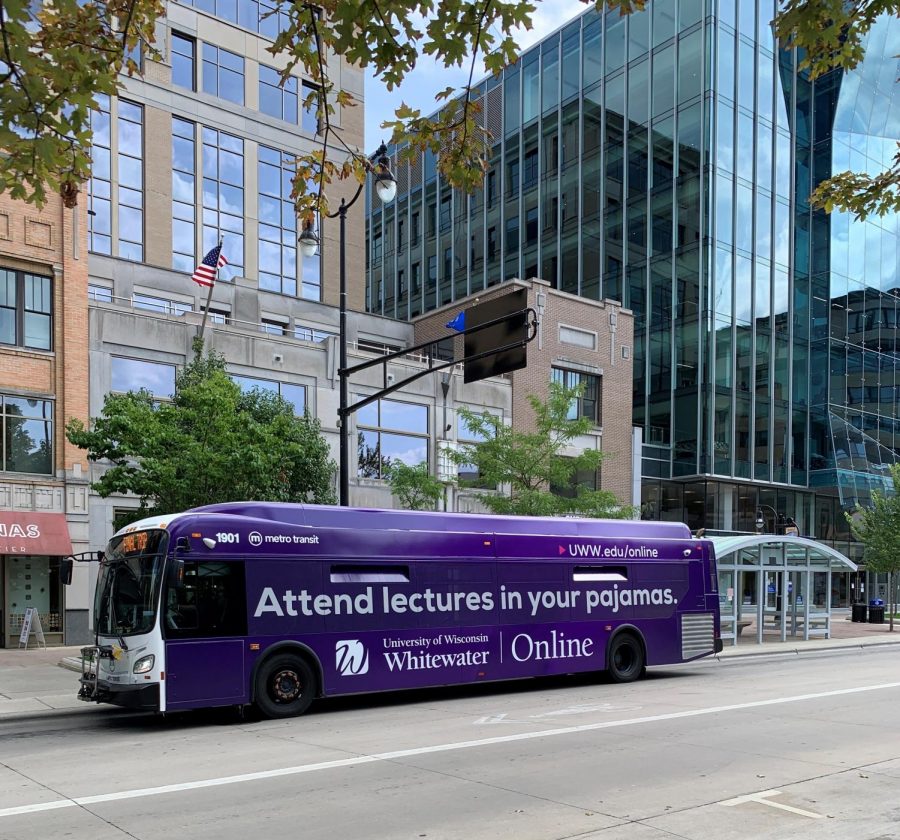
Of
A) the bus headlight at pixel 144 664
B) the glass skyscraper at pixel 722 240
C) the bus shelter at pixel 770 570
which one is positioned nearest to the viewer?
the bus headlight at pixel 144 664

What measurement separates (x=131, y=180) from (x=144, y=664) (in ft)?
97.9

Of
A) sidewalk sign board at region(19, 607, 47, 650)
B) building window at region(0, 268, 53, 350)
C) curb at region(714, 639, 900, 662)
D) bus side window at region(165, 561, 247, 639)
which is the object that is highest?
building window at region(0, 268, 53, 350)

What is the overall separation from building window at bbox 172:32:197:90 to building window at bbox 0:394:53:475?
63.6 ft

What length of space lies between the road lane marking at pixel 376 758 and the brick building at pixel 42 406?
16.4 meters

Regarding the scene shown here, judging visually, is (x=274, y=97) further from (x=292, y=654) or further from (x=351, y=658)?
(x=292, y=654)

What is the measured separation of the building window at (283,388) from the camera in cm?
2914

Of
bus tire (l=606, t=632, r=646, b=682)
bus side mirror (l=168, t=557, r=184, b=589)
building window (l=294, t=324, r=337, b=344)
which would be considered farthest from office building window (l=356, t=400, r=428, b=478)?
bus side mirror (l=168, t=557, r=184, b=589)

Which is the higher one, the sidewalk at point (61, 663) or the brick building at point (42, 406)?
the brick building at point (42, 406)

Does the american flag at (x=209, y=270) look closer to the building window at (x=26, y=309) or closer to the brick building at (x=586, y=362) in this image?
the building window at (x=26, y=309)

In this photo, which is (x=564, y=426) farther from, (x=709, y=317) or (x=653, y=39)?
(x=653, y=39)

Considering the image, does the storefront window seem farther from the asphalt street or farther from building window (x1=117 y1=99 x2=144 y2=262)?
building window (x1=117 y1=99 x2=144 y2=262)

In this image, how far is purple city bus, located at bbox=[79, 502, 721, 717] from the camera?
13.4 metres

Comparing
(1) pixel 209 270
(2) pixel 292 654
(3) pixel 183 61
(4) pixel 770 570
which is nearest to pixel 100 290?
(1) pixel 209 270

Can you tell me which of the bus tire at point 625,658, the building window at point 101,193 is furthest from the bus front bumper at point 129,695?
the building window at point 101,193
